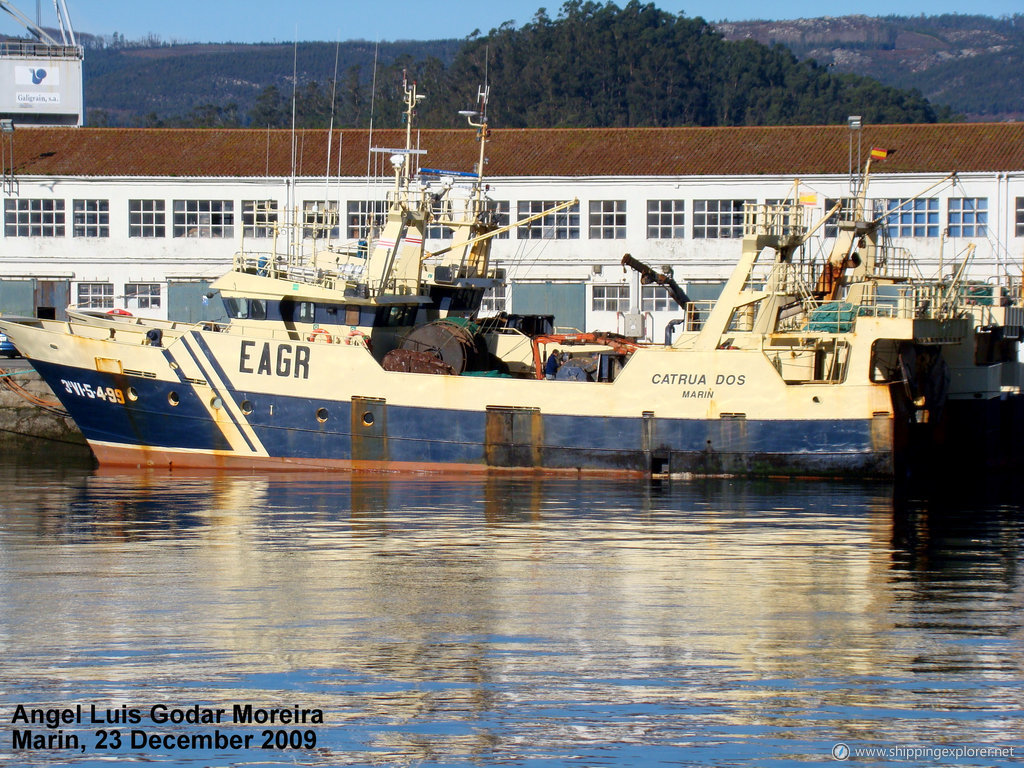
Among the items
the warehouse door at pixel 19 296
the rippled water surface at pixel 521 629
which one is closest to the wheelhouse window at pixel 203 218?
the warehouse door at pixel 19 296

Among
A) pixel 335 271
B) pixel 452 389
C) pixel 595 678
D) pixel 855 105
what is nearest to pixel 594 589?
pixel 595 678

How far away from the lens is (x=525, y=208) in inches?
1783

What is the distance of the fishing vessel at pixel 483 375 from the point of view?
25125 mm

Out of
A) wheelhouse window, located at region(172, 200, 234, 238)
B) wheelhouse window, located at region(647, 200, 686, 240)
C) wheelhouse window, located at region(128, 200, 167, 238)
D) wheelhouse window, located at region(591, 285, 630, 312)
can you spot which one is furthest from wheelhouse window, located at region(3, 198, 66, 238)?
wheelhouse window, located at region(647, 200, 686, 240)

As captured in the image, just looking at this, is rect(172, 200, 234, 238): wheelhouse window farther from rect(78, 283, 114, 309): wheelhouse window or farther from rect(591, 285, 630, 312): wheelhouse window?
rect(591, 285, 630, 312): wheelhouse window

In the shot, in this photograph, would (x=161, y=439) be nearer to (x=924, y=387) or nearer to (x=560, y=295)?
(x=924, y=387)

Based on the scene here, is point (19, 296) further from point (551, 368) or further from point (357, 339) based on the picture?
point (551, 368)

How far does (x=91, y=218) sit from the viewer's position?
45.9 m

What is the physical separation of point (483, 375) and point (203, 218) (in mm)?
22776

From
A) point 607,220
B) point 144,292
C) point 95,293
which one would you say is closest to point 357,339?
point 607,220

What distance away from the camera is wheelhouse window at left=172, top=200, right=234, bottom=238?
45750 millimetres

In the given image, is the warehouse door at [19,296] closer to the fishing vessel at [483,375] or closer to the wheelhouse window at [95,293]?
the wheelhouse window at [95,293]
